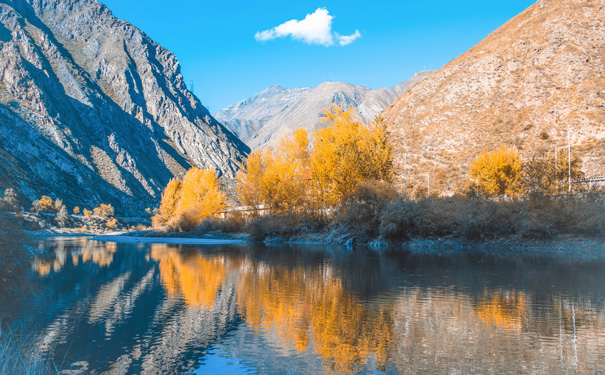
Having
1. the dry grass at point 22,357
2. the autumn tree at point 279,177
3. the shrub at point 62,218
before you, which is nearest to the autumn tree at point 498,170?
the autumn tree at point 279,177

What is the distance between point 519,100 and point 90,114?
11490cm

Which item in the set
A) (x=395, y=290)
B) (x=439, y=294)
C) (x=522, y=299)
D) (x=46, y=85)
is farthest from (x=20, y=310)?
(x=46, y=85)

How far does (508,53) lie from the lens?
76188mm

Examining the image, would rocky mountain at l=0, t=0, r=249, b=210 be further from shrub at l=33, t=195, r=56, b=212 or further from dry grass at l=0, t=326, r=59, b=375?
dry grass at l=0, t=326, r=59, b=375

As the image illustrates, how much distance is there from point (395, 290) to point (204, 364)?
26.1 ft

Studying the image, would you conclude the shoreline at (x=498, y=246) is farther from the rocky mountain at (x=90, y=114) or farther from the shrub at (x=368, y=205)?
the rocky mountain at (x=90, y=114)

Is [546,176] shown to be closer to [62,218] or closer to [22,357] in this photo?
[22,357]

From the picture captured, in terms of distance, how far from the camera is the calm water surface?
6992mm

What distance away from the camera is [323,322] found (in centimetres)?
966

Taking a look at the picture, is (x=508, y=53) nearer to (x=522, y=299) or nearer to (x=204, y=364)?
(x=522, y=299)

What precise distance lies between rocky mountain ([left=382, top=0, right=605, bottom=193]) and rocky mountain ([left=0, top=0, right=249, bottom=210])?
218 ft

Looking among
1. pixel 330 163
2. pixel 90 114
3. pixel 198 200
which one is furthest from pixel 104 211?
pixel 330 163

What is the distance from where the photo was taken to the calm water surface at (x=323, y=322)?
699 centimetres

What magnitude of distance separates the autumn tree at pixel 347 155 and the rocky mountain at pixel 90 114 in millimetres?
56637
